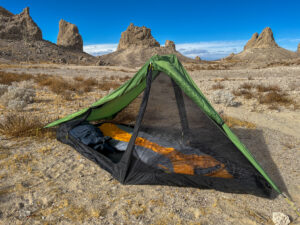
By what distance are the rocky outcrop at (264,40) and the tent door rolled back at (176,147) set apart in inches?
4577

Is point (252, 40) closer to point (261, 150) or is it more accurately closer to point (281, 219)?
point (261, 150)

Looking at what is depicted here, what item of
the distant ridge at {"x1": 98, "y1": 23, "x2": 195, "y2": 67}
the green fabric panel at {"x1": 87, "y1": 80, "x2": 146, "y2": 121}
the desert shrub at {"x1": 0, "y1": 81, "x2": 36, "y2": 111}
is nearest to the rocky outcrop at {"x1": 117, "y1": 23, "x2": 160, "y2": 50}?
the distant ridge at {"x1": 98, "y1": 23, "x2": 195, "y2": 67}

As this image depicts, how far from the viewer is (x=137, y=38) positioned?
98.5m

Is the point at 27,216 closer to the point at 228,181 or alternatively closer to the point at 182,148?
the point at 182,148

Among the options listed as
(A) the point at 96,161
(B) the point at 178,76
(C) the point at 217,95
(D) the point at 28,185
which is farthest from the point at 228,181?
(C) the point at 217,95

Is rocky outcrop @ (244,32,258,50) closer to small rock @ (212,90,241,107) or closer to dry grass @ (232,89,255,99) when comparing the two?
dry grass @ (232,89,255,99)

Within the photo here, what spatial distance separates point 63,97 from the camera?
7398 mm

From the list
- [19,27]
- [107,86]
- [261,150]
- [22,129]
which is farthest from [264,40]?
[22,129]

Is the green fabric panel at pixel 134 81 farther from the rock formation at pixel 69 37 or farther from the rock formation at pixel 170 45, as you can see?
the rock formation at pixel 170 45

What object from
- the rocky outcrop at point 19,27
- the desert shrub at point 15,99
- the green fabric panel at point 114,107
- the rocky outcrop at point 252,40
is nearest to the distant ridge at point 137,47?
the rocky outcrop at point 19,27

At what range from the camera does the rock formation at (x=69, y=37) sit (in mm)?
80312

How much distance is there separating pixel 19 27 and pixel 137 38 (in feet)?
164

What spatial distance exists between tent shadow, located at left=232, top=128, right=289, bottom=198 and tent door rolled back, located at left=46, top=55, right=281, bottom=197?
416 millimetres

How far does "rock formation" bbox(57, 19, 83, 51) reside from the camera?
80312mm
